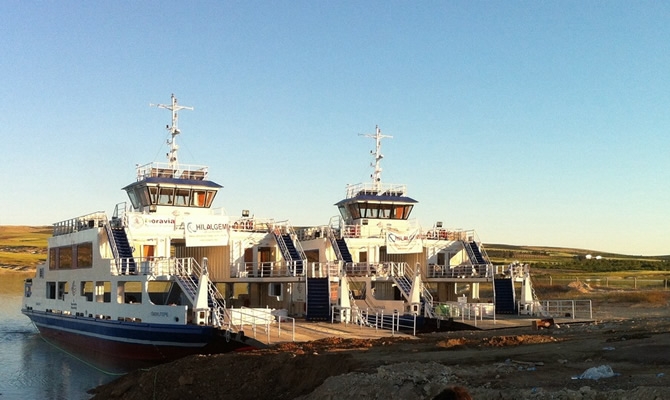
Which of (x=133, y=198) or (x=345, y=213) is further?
(x=345, y=213)

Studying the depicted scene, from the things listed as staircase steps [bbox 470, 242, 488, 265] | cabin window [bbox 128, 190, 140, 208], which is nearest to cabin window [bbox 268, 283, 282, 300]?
cabin window [bbox 128, 190, 140, 208]

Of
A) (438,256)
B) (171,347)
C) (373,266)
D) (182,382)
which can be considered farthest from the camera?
(438,256)

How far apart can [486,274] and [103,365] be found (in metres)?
19.4

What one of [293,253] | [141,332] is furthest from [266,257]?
[141,332]

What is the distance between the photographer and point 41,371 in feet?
105

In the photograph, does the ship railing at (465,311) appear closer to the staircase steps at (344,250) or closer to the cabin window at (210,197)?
the staircase steps at (344,250)

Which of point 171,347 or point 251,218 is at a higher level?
point 251,218

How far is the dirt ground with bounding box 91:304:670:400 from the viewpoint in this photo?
13.4 metres

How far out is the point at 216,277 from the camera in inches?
1499

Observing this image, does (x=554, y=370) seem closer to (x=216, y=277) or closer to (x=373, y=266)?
(x=373, y=266)

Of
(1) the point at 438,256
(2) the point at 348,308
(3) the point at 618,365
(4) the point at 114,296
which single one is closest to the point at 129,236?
(4) the point at 114,296

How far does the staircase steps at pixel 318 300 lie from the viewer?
31266mm

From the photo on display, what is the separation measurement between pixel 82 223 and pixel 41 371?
750 cm

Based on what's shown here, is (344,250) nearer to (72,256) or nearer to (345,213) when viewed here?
(345,213)
